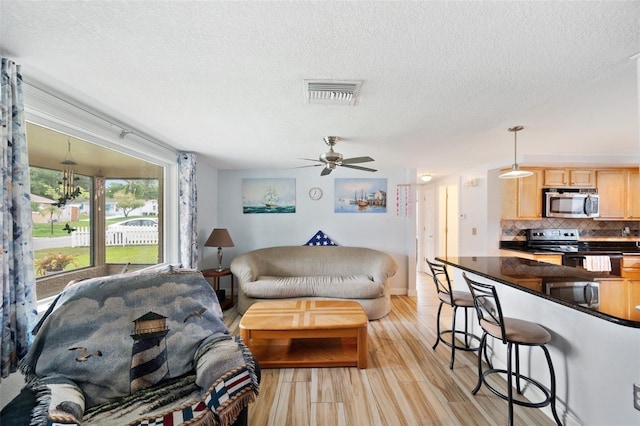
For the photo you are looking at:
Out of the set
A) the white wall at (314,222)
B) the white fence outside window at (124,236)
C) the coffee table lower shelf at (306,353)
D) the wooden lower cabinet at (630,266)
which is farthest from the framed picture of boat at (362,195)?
the wooden lower cabinet at (630,266)

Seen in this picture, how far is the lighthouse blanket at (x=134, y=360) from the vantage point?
52.4 inches

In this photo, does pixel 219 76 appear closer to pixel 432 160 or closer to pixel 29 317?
pixel 29 317

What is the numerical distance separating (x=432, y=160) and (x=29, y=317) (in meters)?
4.58

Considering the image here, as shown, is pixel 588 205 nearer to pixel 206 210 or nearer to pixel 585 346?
pixel 585 346

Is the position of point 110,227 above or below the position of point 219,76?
below

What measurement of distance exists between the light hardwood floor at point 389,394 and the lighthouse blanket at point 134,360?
65 cm

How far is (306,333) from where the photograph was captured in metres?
2.43

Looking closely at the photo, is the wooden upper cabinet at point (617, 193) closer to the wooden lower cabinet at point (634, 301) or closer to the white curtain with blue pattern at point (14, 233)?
the wooden lower cabinet at point (634, 301)

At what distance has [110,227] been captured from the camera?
2625mm

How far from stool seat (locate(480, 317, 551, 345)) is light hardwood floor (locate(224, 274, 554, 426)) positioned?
651 mm

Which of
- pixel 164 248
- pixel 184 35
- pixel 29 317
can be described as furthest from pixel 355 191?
pixel 29 317

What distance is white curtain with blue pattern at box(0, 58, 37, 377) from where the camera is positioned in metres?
1.42

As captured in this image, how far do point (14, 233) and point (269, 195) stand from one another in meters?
3.47

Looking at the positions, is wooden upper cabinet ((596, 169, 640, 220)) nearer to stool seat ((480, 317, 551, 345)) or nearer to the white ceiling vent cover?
stool seat ((480, 317, 551, 345))
